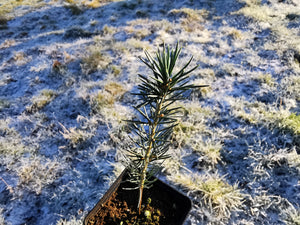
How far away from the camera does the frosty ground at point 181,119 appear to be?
2.92 m

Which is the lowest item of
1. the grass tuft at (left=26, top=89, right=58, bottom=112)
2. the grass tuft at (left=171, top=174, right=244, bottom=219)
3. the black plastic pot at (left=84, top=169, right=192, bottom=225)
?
the grass tuft at (left=171, top=174, right=244, bottom=219)

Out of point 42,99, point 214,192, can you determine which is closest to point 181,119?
point 214,192

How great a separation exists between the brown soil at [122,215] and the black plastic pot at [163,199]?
4 cm

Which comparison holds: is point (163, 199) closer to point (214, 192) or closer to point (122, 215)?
point (122, 215)

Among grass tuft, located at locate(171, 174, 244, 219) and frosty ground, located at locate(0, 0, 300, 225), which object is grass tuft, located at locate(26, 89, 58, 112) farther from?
grass tuft, located at locate(171, 174, 244, 219)

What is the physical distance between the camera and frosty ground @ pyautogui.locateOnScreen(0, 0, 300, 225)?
2924 mm

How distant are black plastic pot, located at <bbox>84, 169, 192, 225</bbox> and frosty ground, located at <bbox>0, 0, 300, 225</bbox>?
4.00ft

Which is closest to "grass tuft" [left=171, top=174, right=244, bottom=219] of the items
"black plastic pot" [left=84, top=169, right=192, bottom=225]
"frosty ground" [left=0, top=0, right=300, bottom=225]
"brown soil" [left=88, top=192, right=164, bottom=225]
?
"frosty ground" [left=0, top=0, right=300, bottom=225]

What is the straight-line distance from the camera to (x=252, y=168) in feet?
10.5

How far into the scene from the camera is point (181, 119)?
4.19 m

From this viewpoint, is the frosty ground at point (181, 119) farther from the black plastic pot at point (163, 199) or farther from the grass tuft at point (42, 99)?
the black plastic pot at point (163, 199)

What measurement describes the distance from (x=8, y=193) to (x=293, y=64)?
694 centimetres

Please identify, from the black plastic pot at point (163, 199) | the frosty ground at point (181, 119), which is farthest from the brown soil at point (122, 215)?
the frosty ground at point (181, 119)

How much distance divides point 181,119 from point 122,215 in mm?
2860
